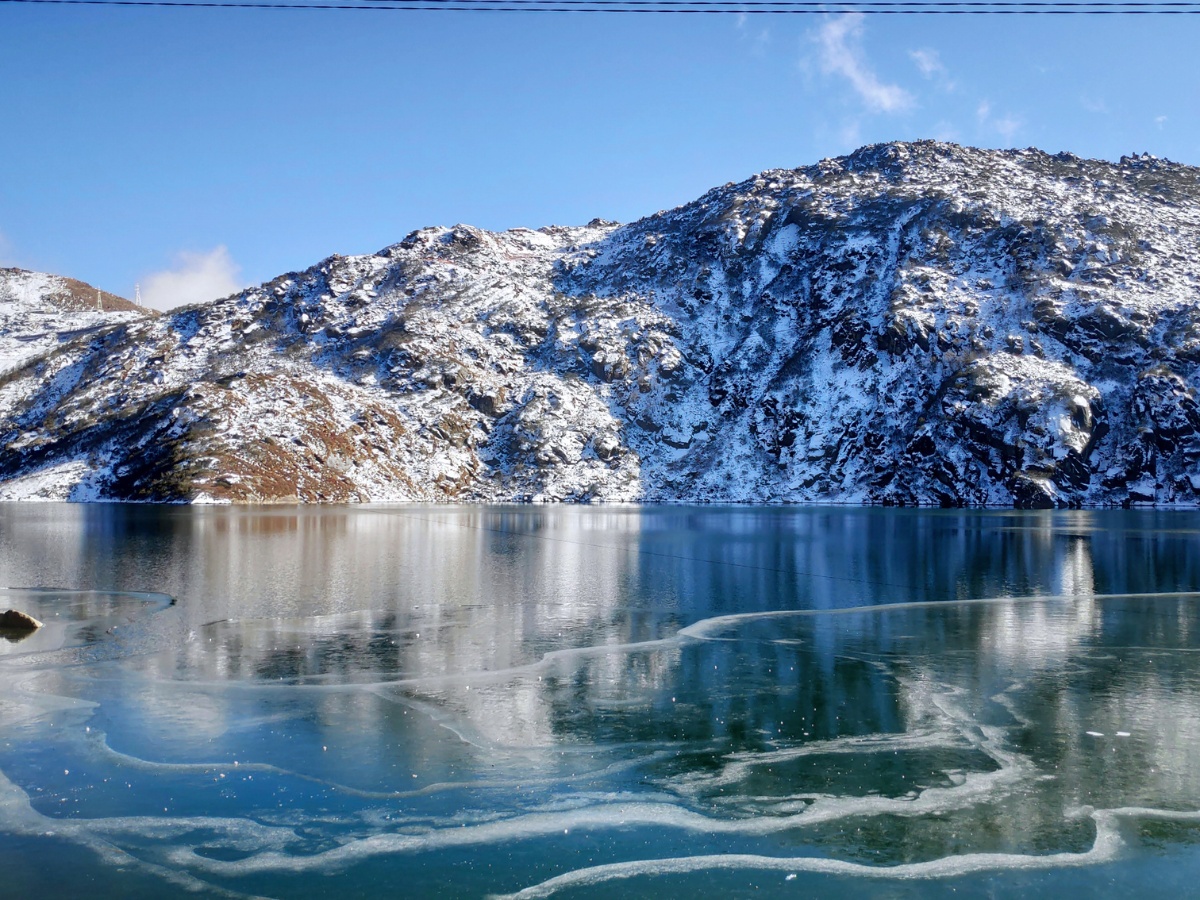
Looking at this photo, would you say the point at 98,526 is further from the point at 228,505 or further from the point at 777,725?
the point at 777,725

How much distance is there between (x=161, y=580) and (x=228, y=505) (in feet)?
316

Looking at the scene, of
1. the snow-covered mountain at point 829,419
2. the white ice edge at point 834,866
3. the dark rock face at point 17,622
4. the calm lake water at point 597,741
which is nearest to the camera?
the white ice edge at point 834,866

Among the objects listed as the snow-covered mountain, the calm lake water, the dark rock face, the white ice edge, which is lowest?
the white ice edge

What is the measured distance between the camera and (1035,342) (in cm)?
17088

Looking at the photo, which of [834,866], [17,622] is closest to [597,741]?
[834,866]

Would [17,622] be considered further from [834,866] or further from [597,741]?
[834,866]

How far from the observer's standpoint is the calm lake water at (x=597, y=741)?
12.4 m

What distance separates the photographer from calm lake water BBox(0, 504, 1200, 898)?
12.4m

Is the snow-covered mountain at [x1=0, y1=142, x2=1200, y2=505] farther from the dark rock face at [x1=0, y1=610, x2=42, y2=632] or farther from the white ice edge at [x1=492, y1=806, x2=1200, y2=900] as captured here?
the white ice edge at [x1=492, y1=806, x2=1200, y2=900]

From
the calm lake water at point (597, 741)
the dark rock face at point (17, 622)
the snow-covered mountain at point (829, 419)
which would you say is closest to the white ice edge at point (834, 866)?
the calm lake water at point (597, 741)

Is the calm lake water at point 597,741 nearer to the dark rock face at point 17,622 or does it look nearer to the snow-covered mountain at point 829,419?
the dark rock face at point 17,622

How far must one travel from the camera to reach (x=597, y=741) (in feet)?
59.1

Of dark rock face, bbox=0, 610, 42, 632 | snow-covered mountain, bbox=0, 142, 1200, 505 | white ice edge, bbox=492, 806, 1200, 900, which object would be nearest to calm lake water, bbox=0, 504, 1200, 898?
white ice edge, bbox=492, 806, 1200, 900

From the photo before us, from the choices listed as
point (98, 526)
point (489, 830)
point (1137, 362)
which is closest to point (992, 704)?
point (489, 830)
